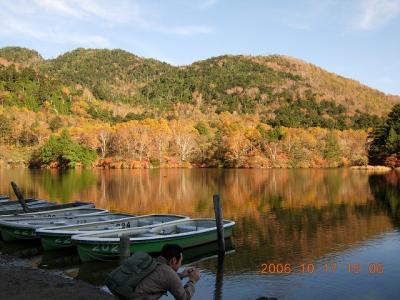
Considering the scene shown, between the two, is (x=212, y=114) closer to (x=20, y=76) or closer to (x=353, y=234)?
(x=20, y=76)

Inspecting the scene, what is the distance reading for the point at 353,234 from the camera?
19562 millimetres

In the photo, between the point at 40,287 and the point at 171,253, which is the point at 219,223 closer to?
the point at 40,287

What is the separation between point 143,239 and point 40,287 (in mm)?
4029

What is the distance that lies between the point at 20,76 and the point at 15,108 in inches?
1002

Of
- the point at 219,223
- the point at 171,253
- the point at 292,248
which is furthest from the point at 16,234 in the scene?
the point at 171,253

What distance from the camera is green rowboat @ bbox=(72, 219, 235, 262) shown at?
13.8 meters

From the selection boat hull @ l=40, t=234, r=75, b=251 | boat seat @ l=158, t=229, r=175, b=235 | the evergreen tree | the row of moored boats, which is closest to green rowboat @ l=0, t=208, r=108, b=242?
the row of moored boats

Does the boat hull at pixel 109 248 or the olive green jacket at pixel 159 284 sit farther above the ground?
the olive green jacket at pixel 159 284

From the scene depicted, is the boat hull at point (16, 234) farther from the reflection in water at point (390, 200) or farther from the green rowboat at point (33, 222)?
the reflection in water at point (390, 200)

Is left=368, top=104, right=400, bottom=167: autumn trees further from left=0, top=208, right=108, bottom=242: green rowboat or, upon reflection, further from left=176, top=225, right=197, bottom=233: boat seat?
left=176, top=225, right=197, bottom=233: boat seat

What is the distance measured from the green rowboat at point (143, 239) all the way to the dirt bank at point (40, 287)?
64.8 inches

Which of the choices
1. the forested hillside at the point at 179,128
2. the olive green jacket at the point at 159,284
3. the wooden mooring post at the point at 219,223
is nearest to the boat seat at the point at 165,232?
the wooden mooring post at the point at 219,223

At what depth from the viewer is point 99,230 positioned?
16203mm

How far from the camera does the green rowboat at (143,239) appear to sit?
45.3 ft
